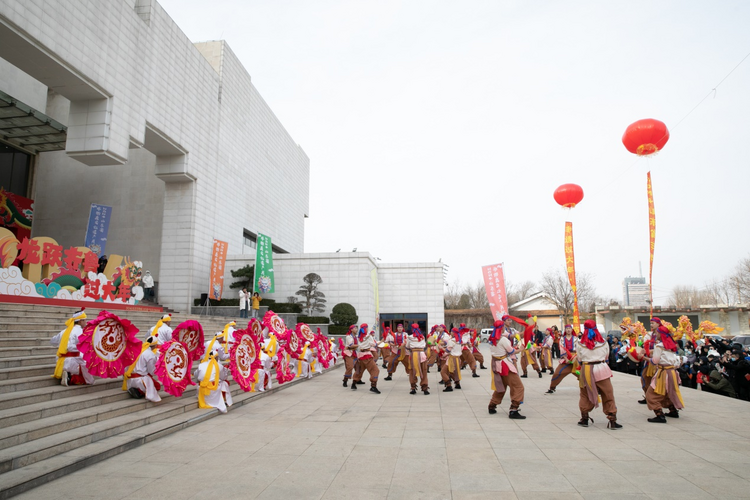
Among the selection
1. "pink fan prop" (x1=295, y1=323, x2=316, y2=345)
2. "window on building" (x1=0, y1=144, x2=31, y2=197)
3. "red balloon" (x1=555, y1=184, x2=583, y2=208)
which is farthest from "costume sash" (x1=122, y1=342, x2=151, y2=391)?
"window on building" (x1=0, y1=144, x2=31, y2=197)

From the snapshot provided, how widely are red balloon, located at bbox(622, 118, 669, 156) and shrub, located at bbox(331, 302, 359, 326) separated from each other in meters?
15.4

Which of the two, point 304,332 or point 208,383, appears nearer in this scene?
point 208,383

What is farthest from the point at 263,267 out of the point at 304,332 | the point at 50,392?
the point at 50,392

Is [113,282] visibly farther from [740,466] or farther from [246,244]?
[740,466]

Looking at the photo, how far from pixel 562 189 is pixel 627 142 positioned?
4178 millimetres

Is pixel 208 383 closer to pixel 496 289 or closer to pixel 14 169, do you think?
pixel 496 289

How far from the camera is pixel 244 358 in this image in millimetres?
8391

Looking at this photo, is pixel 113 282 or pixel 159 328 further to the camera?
pixel 113 282

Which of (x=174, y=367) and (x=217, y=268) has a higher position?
(x=217, y=268)

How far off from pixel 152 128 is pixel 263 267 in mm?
8040

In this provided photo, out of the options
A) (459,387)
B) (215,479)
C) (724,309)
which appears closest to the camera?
(215,479)

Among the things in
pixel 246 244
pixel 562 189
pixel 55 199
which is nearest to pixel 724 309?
pixel 562 189

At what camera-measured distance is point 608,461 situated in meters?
4.80

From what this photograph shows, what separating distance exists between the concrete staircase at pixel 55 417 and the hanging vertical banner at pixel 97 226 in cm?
970
